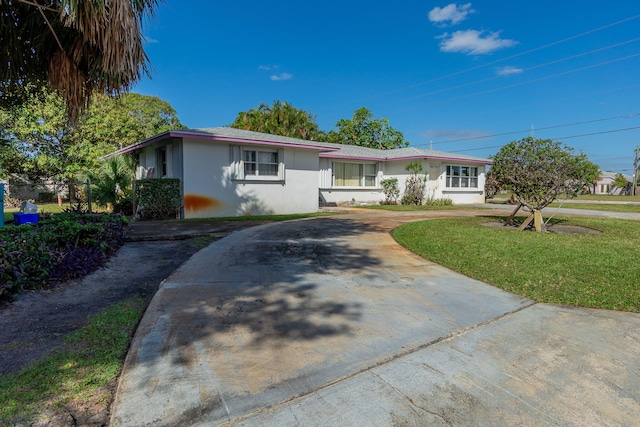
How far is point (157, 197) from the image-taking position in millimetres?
12195

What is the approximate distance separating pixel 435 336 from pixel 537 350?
780 mm

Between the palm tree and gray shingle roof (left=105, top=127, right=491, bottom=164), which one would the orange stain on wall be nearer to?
gray shingle roof (left=105, top=127, right=491, bottom=164)

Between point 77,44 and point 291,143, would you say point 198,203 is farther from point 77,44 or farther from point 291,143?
point 77,44

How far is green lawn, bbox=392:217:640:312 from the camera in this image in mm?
4199

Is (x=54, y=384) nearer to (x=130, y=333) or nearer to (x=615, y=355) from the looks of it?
(x=130, y=333)

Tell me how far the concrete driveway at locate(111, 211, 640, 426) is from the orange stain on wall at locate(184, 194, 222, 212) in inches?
346

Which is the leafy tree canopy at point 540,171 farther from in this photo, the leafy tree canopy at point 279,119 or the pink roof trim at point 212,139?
the leafy tree canopy at point 279,119

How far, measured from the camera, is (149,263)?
5797 mm

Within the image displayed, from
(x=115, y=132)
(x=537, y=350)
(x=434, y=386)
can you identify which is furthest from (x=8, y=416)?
(x=115, y=132)

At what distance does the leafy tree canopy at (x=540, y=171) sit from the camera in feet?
27.6

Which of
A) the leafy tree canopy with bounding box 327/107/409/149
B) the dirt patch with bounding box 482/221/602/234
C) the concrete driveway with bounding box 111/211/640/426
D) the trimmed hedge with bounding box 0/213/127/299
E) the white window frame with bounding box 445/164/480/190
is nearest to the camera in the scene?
the concrete driveway with bounding box 111/211/640/426

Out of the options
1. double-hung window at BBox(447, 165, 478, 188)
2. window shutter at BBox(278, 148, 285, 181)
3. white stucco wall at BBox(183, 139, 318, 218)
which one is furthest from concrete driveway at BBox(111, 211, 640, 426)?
double-hung window at BBox(447, 165, 478, 188)

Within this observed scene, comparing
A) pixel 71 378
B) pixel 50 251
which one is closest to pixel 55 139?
pixel 50 251

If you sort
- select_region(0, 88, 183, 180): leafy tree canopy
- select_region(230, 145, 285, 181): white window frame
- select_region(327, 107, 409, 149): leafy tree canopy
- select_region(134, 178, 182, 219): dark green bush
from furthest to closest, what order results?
select_region(327, 107, 409, 149): leafy tree canopy → select_region(0, 88, 183, 180): leafy tree canopy → select_region(230, 145, 285, 181): white window frame → select_region(134, 178, 182, 219): dark green bush
